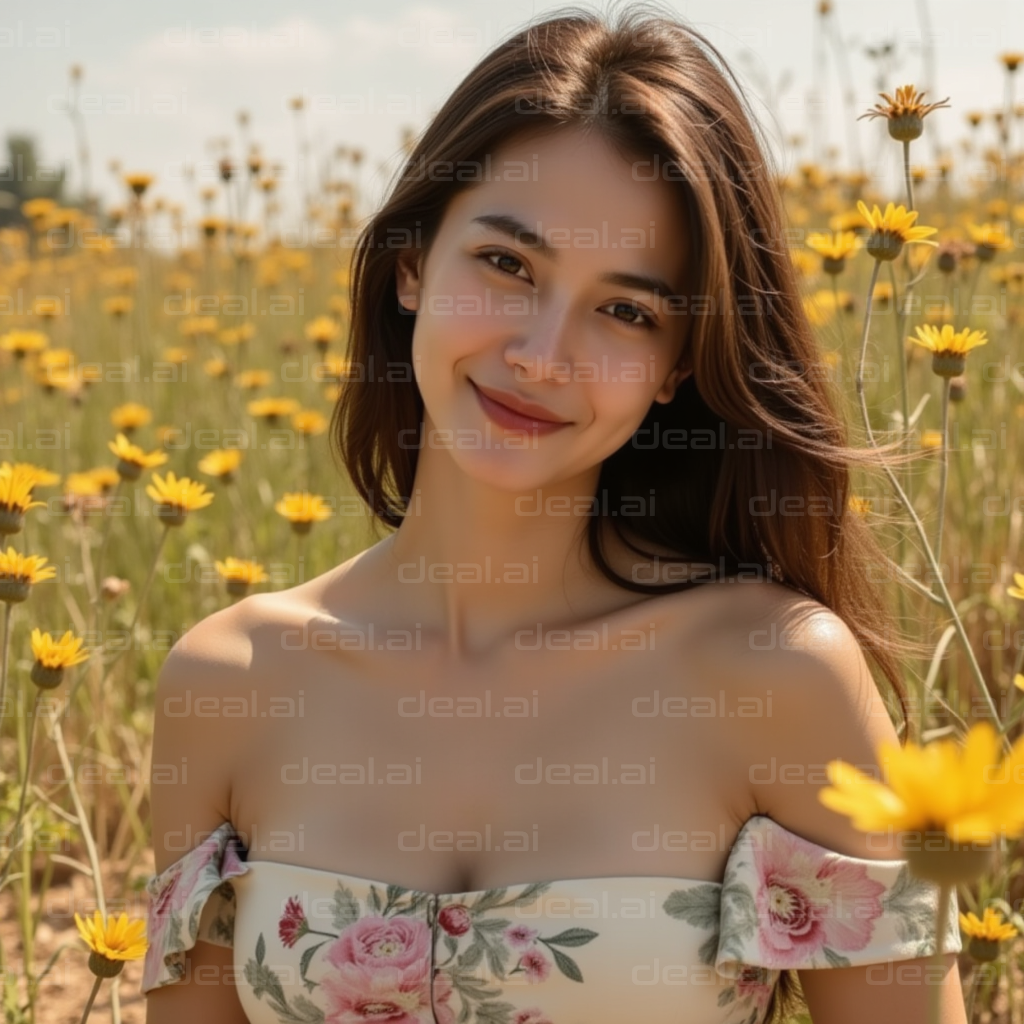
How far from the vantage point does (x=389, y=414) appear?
1.71 meters

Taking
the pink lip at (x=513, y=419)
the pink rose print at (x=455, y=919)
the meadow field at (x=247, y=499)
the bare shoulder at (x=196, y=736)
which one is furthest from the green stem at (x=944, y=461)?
the bare shoulder at (x=196, y=736)

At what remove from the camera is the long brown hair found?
139 cm

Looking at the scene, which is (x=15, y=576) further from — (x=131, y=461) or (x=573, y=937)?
(x=573, y=937)

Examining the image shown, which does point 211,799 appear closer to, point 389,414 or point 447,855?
point 447,855

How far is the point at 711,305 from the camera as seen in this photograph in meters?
1.37

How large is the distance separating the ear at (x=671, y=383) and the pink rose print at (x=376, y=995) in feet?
2.05

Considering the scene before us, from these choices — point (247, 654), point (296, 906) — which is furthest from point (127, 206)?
point (296, 906)

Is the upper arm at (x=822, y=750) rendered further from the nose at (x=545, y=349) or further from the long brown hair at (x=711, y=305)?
the nose at (x=545, y=349)

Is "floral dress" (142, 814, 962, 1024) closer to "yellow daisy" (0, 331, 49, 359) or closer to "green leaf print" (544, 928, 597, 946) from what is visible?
"green leaf print" (544, 928, 597, 946)

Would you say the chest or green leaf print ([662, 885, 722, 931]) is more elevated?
the chest

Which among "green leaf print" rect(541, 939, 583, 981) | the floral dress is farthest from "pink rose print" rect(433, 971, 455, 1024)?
"green leaf print" rect(541, 939, 583, 981)

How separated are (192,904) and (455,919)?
1.03ft

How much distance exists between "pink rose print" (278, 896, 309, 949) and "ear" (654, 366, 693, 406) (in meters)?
0.63

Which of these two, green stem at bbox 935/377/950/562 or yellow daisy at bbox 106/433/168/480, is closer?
green stem at bbox 935/377/950/562
